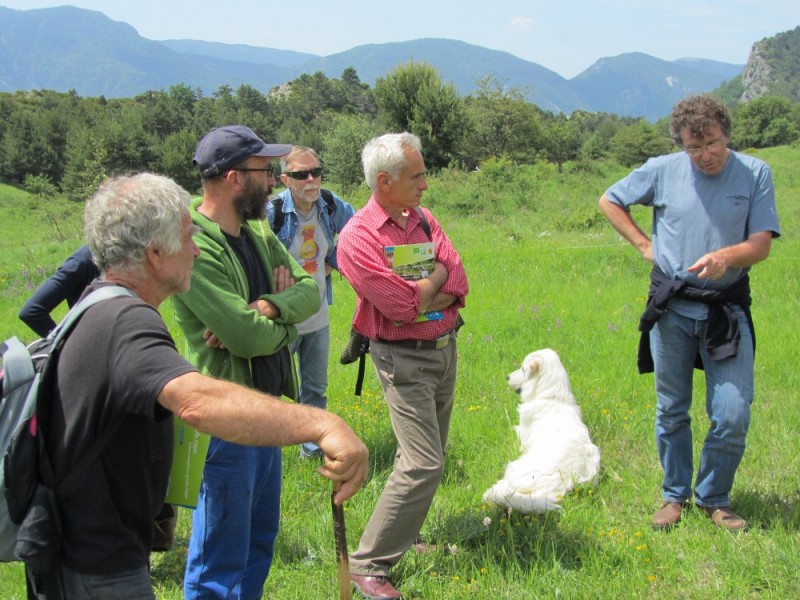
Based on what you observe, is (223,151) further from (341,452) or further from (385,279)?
(341,452)

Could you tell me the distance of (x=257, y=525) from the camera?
316cm

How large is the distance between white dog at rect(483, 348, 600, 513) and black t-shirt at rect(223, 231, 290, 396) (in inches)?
65.4

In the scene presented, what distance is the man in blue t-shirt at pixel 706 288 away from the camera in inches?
147

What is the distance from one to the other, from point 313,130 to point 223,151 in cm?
6510

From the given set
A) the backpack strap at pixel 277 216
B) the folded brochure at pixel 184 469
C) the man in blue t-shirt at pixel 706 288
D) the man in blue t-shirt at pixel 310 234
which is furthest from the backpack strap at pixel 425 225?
the folded brochure at pixel 184 469

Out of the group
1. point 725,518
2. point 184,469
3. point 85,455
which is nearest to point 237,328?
point 184,469

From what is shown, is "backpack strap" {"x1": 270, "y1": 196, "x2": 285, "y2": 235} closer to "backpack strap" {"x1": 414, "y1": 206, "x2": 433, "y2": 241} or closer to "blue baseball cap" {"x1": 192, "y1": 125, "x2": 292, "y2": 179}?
"backpack strap" {"x1": 414, "y1": 206, "x2": 433, "y2": 241}

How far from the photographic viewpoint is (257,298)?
3117 millimetres

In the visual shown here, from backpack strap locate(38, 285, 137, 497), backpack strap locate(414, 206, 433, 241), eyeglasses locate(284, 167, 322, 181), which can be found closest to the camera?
backpack strap locate(38, 285, 137, 497)

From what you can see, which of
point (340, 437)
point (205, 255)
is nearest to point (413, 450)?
point (205, 255)

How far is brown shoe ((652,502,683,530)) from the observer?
395 cm

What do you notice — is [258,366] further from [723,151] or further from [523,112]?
[523,112]

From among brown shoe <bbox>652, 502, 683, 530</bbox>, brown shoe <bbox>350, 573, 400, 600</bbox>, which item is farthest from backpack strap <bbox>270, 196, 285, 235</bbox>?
brown shoe <bbox>652, 502, 683, 530</bbox>

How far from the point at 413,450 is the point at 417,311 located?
70 cm
